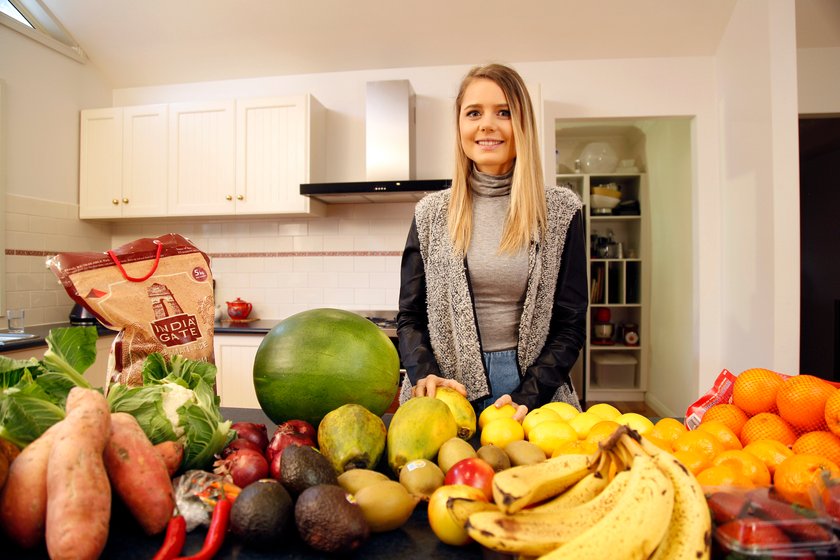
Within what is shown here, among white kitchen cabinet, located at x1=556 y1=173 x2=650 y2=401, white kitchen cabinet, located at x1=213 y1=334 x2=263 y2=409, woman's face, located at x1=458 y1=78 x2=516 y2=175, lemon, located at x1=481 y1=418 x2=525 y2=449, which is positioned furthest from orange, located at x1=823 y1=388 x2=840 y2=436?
white kitchen cabinet, located at x1=556 y1=173 x2=650 y2=401

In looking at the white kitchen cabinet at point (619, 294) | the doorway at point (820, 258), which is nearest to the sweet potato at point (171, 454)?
the white kitchen cabinet at point (619, 294)

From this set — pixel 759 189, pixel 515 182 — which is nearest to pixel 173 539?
pixel 515 182

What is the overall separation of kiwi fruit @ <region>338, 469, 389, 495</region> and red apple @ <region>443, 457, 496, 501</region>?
101 millimetres

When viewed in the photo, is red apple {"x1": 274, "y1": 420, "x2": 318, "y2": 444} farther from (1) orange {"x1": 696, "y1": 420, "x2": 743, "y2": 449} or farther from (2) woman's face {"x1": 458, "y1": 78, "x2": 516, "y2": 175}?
(2) woman's face {"x1": 458, "y1": 78, "x2": 516, "y2": 175}

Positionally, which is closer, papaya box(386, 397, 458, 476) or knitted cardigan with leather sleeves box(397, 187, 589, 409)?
papaya box(386, 397, 458, 476)

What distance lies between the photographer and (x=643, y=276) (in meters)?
5.59

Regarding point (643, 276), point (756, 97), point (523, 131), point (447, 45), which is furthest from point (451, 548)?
point (643, 276)

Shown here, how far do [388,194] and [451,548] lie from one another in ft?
10.4

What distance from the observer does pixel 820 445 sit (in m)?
0.74

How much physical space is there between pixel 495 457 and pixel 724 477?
0.30 meters

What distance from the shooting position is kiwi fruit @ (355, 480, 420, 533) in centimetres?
64

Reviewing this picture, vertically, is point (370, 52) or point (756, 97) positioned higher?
point (370, 52)

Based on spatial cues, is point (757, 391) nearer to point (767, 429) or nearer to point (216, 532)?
point (767, 429)

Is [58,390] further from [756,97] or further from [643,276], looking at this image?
[643,276]
